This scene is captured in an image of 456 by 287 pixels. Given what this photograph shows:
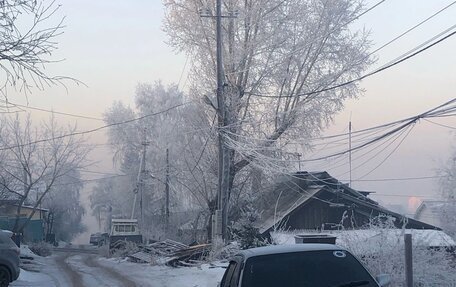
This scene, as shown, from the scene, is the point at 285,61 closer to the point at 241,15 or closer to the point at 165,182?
the point at 241,15

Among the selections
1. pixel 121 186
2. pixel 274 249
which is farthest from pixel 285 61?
pixel 121 186

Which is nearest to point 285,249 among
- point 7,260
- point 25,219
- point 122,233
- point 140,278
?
point 7,260

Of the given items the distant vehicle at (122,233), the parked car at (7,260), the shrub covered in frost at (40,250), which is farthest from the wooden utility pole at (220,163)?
the shrub covered in frost at (40,250)

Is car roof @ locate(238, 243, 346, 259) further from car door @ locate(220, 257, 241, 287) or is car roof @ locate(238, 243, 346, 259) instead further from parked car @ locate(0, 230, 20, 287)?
parked car @ locate(0, 230, 20, 287)

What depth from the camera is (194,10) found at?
33750mm

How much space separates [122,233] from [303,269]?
39533 millimetres

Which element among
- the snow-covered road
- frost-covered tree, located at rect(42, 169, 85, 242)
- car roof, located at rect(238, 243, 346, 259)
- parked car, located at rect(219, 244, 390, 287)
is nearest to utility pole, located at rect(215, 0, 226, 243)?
the snow-covered road

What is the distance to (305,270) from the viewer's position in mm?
7258

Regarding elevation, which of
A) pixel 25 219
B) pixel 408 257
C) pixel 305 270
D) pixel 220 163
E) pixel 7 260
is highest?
pixel 220 163

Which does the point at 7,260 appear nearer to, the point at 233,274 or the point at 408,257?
A: the point at 233,274

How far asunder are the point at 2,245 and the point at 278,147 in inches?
752

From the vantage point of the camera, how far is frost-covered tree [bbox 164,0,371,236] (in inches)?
1293

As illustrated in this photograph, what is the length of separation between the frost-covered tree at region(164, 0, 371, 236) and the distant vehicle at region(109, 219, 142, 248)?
13.0 m

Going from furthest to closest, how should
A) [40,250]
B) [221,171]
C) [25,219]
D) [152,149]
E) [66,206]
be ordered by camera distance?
[66,206] → [152,149] → [25,219] → [40,250] → [221,171]
